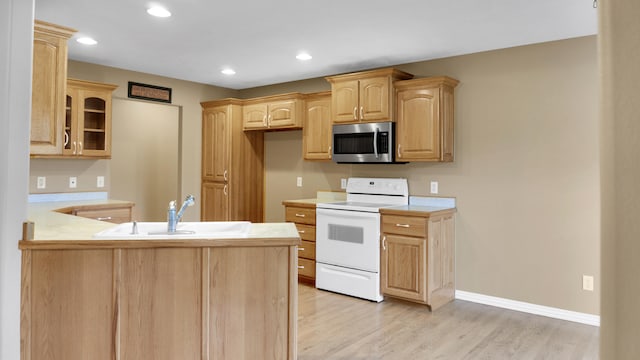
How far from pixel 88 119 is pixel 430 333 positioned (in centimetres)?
401

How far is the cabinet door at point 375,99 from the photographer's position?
432 centimetres

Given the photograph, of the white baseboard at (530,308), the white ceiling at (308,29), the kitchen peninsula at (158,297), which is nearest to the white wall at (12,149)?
the kitchen peninsula at (158,297)

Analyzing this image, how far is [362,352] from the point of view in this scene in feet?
9.81

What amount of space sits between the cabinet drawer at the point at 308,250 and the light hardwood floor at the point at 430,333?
62 centimetres

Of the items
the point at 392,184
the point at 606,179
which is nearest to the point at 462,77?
the point at 392,184

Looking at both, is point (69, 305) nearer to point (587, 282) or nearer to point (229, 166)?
point (229, 166)

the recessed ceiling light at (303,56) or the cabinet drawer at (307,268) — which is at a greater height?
the recessed ceiling light at (303,56)

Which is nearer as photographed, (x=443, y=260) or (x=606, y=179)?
(x=606, y=179)

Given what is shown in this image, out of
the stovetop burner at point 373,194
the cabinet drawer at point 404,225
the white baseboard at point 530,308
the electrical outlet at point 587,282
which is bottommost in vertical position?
the white baseboard at point 530,308

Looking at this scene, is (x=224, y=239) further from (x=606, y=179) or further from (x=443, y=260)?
(x=443, y=260)

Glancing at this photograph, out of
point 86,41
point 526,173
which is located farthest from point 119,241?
point 526,173

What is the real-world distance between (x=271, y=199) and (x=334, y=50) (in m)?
2.45

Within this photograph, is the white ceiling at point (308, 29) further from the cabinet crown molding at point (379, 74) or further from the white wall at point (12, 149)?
the white wall at point (12, 149)

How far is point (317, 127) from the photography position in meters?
5.07
